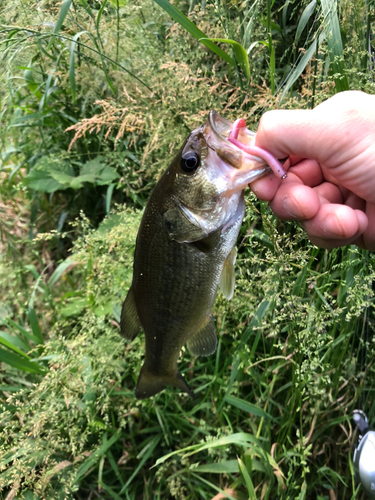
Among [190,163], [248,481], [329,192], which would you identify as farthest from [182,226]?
[248,481]

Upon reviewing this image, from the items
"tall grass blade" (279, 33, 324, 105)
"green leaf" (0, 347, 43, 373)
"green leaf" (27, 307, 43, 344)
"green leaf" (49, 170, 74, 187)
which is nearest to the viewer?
"tall grass blade" (279, 33, 324, 105)

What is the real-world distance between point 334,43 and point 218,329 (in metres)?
1.60

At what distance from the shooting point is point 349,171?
4.51ft

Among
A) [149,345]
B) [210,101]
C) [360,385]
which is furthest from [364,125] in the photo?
[360,385]

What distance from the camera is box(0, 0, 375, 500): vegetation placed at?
1795mm

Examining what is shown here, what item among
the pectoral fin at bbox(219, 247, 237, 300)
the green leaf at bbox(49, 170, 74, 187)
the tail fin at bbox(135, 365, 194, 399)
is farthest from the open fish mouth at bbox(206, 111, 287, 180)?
the green leaf at bbox(49, 170, 74, 187)

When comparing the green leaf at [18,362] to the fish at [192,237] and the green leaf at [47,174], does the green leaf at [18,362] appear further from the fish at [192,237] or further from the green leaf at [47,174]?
the green leaf at [47,174]

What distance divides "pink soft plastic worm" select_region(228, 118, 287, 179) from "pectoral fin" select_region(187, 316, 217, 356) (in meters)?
0.76

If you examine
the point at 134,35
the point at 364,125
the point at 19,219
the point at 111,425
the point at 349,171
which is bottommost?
the point at 111,425

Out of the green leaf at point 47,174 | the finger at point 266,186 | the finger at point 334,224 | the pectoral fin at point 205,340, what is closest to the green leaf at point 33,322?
the green leaf at point 47,174

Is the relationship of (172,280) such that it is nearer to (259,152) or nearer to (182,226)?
(182,226)

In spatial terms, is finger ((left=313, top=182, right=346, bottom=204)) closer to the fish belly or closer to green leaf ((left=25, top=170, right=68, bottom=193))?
the fish belly

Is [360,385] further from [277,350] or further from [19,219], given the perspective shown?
[19,219]

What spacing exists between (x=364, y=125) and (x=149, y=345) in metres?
1.31
